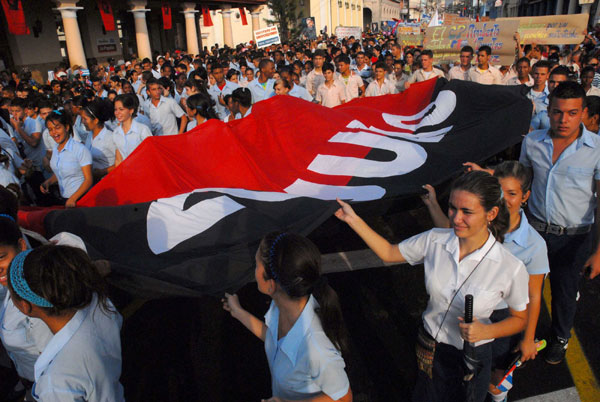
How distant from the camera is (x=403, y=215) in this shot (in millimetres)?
5762

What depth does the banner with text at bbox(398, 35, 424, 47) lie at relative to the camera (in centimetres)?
1322

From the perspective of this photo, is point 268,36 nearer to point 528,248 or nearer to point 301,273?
point 528,248

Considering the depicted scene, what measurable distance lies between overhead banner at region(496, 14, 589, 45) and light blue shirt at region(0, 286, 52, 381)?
9928mm

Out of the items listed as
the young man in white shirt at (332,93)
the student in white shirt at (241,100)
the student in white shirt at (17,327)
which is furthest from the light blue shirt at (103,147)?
the young man in white shirt at (332,93)

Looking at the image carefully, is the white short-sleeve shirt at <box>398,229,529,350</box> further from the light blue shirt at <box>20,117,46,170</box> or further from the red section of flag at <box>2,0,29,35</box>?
the red section of flag at <box>2,0,29,35</box>

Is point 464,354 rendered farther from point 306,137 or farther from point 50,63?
point 50,63

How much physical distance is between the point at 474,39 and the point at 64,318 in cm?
948

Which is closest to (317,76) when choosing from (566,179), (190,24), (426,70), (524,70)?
(426,70)

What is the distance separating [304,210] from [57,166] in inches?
104

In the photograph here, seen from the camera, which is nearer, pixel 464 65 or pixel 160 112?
pixel 160 112

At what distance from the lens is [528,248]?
2.30 m

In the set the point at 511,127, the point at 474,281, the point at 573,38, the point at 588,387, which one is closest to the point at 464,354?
the point at 474,281

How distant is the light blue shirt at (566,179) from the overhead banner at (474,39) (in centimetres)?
662

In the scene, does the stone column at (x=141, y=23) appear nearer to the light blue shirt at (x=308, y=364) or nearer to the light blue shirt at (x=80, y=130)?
the light blue shirt at (x=80, y=130)
